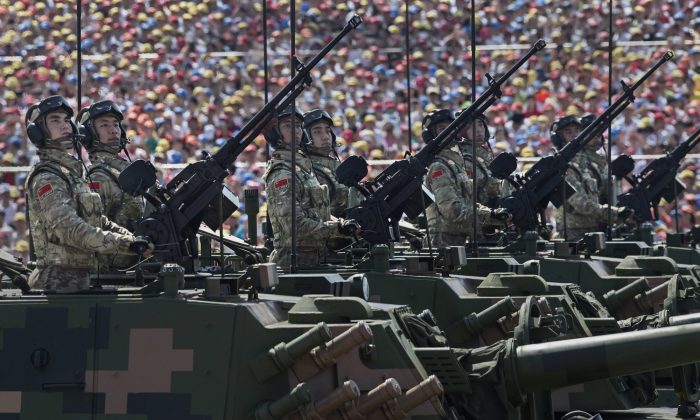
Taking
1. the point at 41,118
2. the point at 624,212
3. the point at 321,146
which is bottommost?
the point at 624,212

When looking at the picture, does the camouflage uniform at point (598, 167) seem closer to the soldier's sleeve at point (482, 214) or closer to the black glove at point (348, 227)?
the soldier's sleeve at point (482, 214)

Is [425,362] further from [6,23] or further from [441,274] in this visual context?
[6,23]

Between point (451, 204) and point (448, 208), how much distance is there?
0.07m

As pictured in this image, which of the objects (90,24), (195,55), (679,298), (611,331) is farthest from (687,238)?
(90,24)

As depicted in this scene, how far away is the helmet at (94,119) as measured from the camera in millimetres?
16109

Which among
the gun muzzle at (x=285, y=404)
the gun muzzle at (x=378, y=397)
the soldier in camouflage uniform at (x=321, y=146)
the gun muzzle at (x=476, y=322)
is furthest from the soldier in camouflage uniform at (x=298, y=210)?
the gun muzzle at (x=378, y=397)

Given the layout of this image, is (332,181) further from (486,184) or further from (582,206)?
(582,206)

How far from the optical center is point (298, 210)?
1758 cm

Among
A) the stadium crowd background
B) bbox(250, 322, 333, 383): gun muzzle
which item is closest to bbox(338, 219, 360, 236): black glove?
bbox(250, 322, 333, 383): gun muzzle

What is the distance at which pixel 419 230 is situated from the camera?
928 inches

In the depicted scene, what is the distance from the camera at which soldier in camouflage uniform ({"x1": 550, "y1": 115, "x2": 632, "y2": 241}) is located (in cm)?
2516

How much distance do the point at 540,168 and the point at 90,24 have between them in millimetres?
18517

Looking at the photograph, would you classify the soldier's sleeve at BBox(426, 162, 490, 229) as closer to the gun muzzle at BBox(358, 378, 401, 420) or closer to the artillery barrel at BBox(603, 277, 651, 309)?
the artillery barrel at BBox(603, 277, 651, 309)

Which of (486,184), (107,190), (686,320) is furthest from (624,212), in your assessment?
(686,320)
